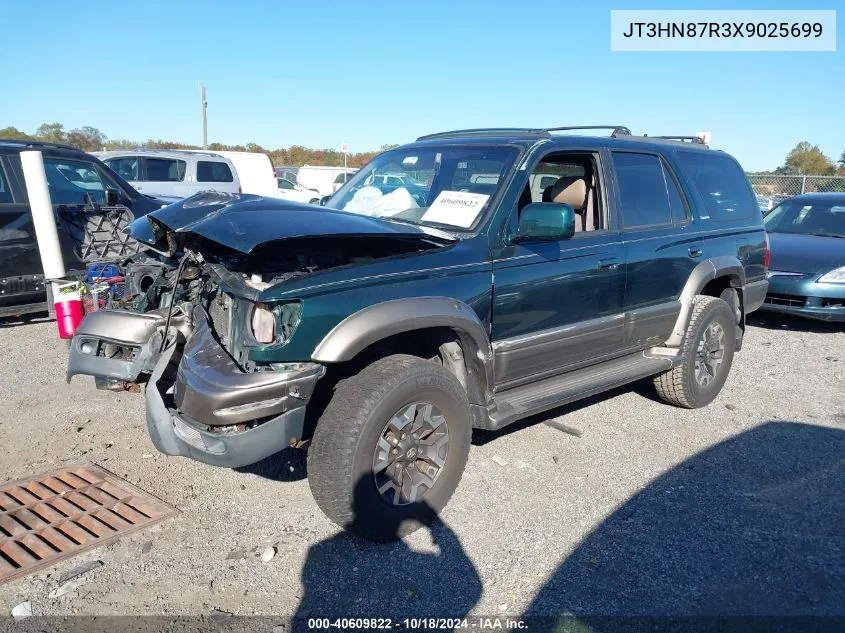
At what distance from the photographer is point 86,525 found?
3336mm

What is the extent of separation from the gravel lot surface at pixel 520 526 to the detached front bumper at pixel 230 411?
57 centimetres

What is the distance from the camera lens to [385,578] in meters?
2.97

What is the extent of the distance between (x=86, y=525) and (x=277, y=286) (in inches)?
65.6

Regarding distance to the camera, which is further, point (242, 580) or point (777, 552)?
point (777, 552)

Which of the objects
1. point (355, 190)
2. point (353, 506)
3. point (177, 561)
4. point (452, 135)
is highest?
point (452, 135)

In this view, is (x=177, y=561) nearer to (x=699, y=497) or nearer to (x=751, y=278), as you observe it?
(x=699, y=497)

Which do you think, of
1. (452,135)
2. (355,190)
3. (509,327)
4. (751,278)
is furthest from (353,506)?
(751,278)

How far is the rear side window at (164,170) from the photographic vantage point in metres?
13.8

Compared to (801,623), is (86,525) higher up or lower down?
higher up

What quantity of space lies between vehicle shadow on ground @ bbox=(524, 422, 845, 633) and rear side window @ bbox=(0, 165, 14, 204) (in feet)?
20.6

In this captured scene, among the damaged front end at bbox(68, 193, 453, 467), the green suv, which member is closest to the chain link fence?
the green suv

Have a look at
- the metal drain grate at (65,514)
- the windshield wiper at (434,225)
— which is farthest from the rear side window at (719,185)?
the metal drain grate at (65,514)

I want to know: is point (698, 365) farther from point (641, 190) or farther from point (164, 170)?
point (164, 170)

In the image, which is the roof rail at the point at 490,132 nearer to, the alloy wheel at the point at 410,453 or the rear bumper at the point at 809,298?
the alloy wheel at the point at 410,453
